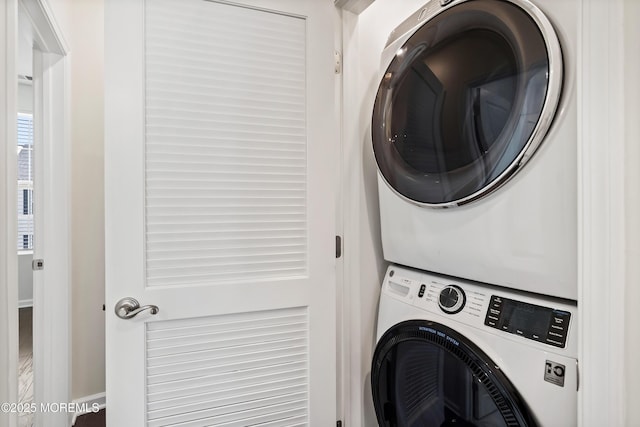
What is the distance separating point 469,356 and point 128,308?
102 cm

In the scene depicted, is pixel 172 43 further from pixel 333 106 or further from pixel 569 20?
pixel 569 20

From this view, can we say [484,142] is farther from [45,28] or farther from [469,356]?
[45,28]

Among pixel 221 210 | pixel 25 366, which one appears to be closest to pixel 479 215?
pixel 221 210

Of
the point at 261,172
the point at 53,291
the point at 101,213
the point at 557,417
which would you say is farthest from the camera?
the point at 101,213

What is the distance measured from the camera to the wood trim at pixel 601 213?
546 mm

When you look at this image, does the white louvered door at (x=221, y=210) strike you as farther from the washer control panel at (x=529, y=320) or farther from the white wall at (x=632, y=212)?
the white wall at (x=632, y=212)

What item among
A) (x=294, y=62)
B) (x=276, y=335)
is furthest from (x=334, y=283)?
(x=294, y=62)

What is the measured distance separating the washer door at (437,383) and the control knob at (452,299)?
0.19ft

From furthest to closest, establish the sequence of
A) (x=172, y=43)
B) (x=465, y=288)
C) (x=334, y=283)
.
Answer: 1. (x=334, y=283)
2. (x=172, y=43)
3. (x=465, y=288)

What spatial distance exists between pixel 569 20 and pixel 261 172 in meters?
0.94

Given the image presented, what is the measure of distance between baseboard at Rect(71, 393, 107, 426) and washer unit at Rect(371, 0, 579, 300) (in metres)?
1.84

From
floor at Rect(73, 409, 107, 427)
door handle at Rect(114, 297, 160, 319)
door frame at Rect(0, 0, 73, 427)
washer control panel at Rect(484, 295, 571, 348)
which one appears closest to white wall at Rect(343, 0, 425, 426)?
washer control panel at Rect(484, 295, 571, 348)

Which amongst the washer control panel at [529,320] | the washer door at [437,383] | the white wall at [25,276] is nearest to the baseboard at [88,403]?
the washer door at [437,383]

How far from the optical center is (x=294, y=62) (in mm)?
1224
